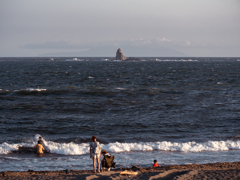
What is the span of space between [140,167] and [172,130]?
8.75 meters

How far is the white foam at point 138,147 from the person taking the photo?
1691cm

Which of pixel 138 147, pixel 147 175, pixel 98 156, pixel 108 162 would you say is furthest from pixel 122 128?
pixel 147 175

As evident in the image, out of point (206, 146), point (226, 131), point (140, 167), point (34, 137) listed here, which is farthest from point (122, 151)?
point (226, 131)

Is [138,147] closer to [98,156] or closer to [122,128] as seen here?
[122,128]

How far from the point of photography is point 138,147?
1747cm

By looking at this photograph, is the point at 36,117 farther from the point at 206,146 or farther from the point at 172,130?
the point at 206,146

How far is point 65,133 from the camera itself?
2098cm

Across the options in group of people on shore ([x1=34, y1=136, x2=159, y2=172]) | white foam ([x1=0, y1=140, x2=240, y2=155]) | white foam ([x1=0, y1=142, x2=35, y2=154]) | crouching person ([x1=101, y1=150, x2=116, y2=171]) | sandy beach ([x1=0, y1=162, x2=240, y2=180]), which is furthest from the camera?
white foam ([x1=0, y1=140, x2=240, y2=155])

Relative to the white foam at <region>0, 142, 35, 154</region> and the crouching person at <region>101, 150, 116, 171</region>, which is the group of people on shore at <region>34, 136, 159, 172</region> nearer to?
the crouching person at <region>101, 150, 116, 171</region>

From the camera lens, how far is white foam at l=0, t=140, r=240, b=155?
16906 mm

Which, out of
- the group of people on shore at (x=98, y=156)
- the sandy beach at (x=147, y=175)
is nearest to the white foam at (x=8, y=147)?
the sandy beach at (x=147, y=175)

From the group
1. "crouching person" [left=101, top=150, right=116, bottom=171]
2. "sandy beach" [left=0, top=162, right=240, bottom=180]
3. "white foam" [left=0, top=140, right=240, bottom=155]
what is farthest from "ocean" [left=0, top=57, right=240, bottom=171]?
"sandy beach" [left=0, top=162, right=240, bottom=180]

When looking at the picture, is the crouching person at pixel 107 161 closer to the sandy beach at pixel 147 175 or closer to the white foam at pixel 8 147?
the sandy beach at pixel 147 175

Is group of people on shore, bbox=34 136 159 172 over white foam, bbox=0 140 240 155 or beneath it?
over
